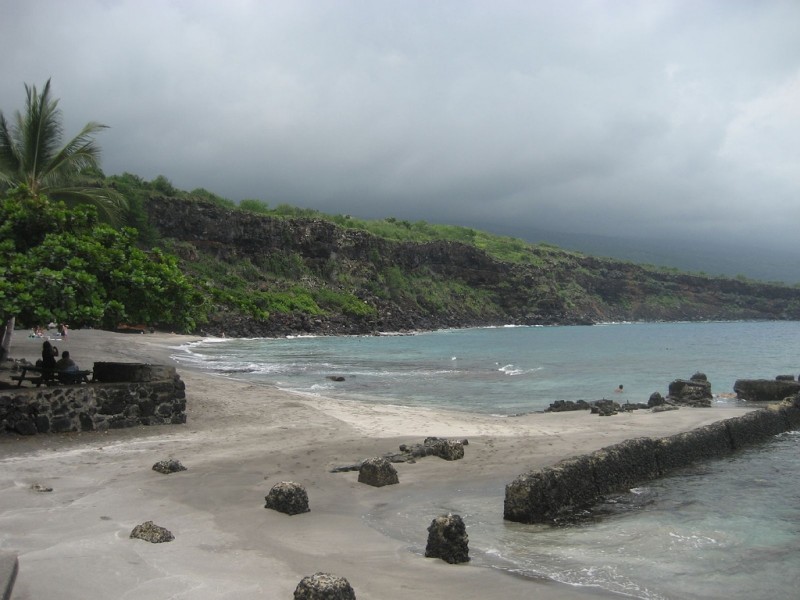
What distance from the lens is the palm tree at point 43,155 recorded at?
20.5 m

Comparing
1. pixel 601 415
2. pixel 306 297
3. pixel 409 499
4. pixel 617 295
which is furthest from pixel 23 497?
pixel 617 295

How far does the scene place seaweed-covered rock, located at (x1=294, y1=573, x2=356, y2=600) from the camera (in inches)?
210

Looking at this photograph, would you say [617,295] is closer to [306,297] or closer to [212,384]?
[306,297]

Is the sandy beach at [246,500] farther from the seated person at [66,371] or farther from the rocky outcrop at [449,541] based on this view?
the seated person at [66,371]

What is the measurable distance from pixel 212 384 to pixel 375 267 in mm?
82800

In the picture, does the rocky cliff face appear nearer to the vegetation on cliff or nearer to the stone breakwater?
the vegetation on cliff

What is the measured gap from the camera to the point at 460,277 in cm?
12381

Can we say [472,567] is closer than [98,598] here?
No

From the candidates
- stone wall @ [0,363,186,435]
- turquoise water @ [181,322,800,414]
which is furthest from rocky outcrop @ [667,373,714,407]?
stone wall @ [0,363,186,435]

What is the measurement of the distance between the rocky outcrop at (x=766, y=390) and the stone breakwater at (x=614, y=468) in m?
9.44

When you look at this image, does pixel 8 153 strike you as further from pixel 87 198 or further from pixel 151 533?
pixel 151 533

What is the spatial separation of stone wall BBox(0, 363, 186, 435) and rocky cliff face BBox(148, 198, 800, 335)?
56633 mm

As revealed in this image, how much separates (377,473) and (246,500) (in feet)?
6.95

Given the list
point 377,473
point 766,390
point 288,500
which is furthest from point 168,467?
point 766,390
